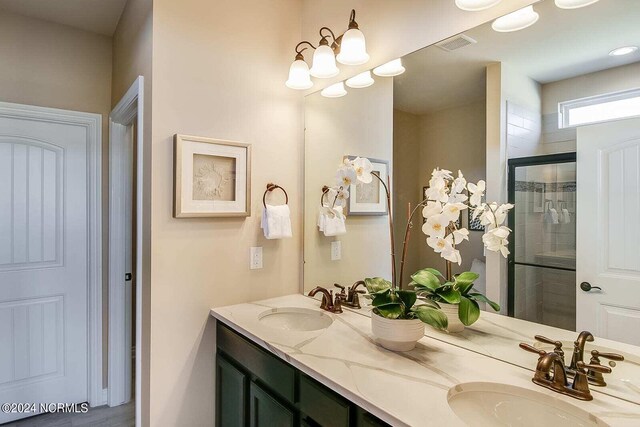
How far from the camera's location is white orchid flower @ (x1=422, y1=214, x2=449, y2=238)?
1304mm

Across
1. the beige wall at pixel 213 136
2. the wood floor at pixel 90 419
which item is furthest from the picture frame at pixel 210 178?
the wood floor at pixel 90 419

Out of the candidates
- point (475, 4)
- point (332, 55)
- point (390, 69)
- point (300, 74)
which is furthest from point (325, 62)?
point (475, 4)

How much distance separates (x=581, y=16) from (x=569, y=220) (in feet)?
2.08

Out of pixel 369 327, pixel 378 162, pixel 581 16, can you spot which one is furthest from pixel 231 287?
pixel 581 16

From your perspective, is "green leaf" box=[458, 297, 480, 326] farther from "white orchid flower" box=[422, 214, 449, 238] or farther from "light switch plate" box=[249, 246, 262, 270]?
"light switch plate" box=[249, 246, 262, 270]

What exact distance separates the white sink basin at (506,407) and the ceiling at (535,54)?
969 mm

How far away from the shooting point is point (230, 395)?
172 centimetres

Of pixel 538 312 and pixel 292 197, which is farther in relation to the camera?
pixel 292 197

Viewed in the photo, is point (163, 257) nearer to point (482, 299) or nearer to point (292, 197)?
point (292, 197)

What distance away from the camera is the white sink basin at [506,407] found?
3.11ft

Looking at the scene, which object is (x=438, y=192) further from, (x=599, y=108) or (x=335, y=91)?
(x=335, y=91)

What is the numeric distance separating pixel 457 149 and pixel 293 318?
1148 millimetres

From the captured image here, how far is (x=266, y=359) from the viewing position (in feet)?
4.75

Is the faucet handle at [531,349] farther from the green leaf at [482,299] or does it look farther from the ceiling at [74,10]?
the ceiling at [74,10]
